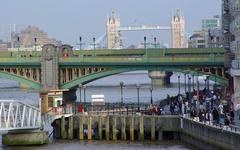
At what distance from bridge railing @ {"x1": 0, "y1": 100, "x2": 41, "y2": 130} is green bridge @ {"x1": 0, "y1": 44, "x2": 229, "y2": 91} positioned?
42.0 meters

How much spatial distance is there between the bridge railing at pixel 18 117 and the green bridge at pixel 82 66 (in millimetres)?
41965

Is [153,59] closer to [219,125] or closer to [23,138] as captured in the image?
[23,138]

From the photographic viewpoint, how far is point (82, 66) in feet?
365

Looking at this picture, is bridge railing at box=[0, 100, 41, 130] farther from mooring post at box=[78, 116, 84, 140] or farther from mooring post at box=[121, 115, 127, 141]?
mooring post at box=[121, 115, 127, 141]

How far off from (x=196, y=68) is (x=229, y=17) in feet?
58.2

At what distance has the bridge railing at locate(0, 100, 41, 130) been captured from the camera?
58.1m

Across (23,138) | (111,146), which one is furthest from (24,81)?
(111,146)

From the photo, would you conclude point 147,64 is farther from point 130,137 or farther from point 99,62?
point 130,137

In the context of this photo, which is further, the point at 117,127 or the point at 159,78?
the point at 159,78

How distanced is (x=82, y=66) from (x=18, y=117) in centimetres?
5006

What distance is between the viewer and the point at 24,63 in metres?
114

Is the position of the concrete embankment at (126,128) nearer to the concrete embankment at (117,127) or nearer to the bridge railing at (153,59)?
the concrete embankment at (117,127)

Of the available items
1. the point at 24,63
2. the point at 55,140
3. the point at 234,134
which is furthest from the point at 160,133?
the point at 24,63

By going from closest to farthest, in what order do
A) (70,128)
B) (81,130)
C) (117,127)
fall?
(117,127) → (81,130) → (70,128)
